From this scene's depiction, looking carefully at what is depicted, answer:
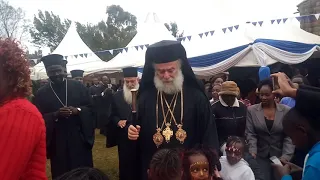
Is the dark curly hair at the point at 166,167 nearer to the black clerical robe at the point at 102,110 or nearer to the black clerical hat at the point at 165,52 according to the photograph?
the black clerical hat at the point at 165,52

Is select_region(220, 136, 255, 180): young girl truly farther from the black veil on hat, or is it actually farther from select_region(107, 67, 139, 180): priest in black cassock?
select_region(107, 67, 139, 180): priest in black cassock

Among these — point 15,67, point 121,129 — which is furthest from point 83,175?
point 121,129

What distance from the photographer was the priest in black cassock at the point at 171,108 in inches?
137

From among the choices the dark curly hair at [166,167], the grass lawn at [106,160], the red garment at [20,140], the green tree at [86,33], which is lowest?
the grass lawn at [106,160]

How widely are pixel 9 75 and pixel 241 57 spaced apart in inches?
321

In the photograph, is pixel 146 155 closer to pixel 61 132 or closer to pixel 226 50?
pixel 61 132

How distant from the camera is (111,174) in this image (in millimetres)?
6902

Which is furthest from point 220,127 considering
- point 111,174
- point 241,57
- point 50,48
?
point 50,48

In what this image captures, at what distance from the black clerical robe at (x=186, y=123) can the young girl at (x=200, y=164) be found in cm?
27

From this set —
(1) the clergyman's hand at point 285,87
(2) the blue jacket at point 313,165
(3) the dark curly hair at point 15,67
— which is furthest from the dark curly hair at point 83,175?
(1) the clergyman's hand at point 285,87

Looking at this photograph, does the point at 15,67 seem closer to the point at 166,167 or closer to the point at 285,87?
the point at 166,167

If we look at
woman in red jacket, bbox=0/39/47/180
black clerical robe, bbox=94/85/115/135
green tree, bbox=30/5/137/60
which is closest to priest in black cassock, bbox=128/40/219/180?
woman in red jacket, bbox=0/39/47/180

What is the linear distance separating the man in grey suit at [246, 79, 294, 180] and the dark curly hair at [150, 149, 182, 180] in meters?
2.05

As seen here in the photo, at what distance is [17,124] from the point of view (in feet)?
6.11
